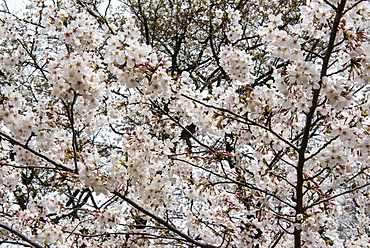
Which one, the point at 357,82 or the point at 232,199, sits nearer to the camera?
the point at 357,82

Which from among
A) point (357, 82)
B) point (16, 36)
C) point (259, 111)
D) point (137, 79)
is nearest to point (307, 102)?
point (357, 82)

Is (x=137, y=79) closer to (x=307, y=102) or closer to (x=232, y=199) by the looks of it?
(x=307, y=102)

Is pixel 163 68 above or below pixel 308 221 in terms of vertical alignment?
above

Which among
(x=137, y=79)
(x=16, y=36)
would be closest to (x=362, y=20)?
(x=137, y=79)

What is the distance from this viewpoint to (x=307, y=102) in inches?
106

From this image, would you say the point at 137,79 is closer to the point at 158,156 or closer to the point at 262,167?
the point at 158,156

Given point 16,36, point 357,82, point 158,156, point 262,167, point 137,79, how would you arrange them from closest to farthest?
point 357,82
point 137,79
point 158,156
point 262,167
point 16,36

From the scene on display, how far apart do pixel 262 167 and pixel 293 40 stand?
154 centimetres

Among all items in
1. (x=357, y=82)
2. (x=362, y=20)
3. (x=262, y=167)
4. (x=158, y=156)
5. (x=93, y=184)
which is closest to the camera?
(x=357, y=82)

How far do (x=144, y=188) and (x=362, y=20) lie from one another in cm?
287

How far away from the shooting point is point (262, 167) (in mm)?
3621

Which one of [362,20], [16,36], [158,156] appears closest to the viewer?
[362,20]

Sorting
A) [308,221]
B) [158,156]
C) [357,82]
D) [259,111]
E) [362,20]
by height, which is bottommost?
[308,221]

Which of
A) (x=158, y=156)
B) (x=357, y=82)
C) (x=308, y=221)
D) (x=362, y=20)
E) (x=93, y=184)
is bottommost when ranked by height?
(x=93, y=184)
